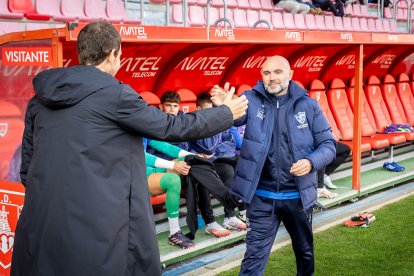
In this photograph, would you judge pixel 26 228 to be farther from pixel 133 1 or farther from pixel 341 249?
pixel 133 1

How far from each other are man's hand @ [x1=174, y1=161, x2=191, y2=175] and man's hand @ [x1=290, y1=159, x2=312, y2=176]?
147cm

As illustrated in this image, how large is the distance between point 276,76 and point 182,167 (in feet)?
4.60

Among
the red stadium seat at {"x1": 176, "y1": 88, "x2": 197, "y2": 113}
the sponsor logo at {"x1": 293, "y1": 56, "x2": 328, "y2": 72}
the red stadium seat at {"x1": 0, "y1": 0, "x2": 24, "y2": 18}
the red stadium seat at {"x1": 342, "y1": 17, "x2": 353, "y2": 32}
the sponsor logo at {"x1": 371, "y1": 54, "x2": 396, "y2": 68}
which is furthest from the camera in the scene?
the red stadium seat at {"x1": 342, "y1": 17, "x2": 353, "y2": 32}

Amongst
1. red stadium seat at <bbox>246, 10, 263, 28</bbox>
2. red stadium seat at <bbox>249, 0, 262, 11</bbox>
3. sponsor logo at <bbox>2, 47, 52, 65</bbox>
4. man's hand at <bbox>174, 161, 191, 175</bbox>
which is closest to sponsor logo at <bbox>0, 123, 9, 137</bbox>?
sponsor logo at <bbox>2, 47, 52, 65</bbox>

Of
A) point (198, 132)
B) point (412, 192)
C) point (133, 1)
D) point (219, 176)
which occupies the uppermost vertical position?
point (133, 1)

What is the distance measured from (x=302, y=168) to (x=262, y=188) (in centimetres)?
36

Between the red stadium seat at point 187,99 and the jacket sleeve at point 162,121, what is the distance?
3740mm

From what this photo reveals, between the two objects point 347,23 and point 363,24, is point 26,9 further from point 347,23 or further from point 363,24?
point 363,24

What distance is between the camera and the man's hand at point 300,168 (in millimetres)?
3627

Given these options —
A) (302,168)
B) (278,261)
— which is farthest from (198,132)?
(278,261)

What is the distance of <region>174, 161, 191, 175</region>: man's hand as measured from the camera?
4.98m

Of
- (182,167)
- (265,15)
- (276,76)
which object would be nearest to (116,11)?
(265,15)

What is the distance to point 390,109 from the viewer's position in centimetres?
964

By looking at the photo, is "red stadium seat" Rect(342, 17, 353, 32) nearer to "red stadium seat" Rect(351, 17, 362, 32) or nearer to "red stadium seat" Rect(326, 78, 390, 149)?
"red stadium seat" Rect(351, 17, 362, 32)
